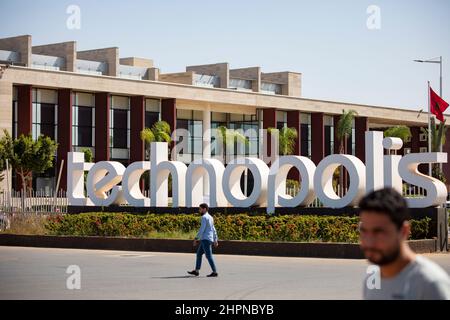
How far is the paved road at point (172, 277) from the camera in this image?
16.4 m

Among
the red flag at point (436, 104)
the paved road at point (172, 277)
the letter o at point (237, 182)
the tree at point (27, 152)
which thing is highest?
the red flag at point (436, 104)

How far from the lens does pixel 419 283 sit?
4.34m

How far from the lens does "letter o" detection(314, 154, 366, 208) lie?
31.0 metres

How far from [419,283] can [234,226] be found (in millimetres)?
26026

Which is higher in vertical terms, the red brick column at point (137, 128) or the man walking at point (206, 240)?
the red brick column at point (137, 128)

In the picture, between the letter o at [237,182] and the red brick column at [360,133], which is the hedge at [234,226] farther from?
the red brick column at [360,133]

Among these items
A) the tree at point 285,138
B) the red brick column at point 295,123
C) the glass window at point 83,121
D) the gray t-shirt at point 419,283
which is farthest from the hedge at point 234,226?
the red brick column at point 295,123

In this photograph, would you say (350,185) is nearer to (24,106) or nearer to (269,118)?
(24,106)

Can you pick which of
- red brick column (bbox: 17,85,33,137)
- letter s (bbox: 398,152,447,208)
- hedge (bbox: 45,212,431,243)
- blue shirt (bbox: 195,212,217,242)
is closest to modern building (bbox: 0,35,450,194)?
red brick column (bbox: 17,85,33,137)

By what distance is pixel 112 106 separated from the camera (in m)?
66.8

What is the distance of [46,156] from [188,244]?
26002 millimetres

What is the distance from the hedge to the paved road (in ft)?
7.69
